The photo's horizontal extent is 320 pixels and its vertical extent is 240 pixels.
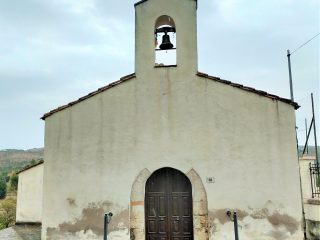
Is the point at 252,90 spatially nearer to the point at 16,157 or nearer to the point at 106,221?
the point at 106,221

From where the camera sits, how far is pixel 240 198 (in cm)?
843

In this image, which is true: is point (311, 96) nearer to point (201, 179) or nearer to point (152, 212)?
point (201, 179)

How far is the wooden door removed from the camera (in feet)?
28.5

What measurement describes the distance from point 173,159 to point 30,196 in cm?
694

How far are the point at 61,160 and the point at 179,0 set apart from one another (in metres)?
5.64

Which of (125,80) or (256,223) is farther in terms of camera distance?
(125,80)

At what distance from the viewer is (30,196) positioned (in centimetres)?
1270

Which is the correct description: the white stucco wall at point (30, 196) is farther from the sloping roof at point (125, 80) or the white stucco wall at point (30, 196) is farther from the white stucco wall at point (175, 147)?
the sloping roof at point (125, 80)

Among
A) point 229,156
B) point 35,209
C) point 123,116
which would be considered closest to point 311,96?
point 229,156

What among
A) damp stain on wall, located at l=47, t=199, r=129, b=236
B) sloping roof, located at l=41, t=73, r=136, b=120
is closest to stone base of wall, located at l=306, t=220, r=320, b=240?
damp stain on wall, located at l=47, t=199, r=129, b=236

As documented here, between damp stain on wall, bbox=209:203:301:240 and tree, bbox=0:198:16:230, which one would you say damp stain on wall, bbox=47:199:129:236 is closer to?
damp stain on wall, bbox=209:203:301:240

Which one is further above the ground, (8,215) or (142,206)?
(142,206)

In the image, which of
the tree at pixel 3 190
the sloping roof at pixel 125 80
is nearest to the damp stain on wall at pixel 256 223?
the sloping roof at pixel 125 80

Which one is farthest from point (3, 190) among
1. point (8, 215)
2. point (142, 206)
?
point (142, 206)
